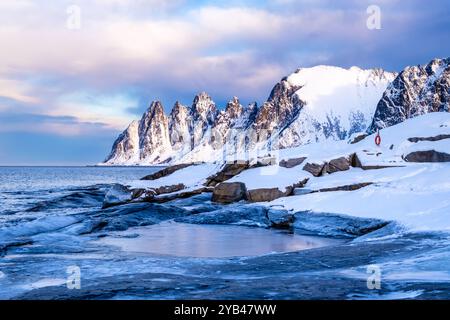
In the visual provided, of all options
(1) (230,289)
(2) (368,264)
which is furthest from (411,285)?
(1) (230,289)

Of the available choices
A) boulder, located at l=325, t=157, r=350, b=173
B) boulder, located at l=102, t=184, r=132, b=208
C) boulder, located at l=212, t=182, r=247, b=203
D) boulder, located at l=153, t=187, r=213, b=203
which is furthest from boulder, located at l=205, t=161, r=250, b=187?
boulder, located at l=325, t=157, r=350, b=173

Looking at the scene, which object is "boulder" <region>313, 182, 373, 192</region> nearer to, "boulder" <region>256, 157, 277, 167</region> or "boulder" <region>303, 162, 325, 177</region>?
"boulder" <region>303, 162, 325, 177</region>

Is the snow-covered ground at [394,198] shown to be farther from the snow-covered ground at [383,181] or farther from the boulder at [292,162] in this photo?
the boulder at [292,162]

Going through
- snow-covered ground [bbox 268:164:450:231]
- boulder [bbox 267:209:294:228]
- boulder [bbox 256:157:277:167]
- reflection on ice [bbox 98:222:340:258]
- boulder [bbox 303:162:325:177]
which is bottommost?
reflection on ice [bbox 98:222:340:258]

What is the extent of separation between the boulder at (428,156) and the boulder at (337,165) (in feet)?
11.3

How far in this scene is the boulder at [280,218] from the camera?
73.0ft

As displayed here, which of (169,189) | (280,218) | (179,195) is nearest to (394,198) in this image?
(280,218)

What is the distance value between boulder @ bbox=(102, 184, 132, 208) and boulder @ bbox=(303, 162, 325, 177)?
552 inches

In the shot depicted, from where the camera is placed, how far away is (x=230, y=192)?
3005 cm

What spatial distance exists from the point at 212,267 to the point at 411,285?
499 centimetres

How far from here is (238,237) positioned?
19.3m

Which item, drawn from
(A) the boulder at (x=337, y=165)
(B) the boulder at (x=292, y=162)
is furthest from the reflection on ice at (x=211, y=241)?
(B) the boulder at (x=292, y=162)

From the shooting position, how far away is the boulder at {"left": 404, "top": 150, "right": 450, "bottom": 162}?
2648 cm
